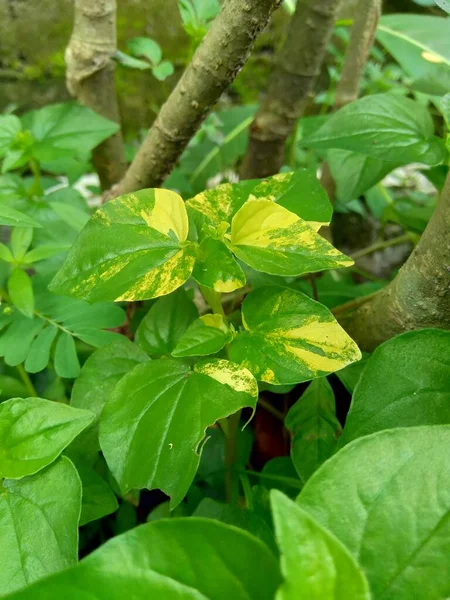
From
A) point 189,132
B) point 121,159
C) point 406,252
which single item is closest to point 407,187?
point 406,252

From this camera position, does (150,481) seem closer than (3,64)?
Yes

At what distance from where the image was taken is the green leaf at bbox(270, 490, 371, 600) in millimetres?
234

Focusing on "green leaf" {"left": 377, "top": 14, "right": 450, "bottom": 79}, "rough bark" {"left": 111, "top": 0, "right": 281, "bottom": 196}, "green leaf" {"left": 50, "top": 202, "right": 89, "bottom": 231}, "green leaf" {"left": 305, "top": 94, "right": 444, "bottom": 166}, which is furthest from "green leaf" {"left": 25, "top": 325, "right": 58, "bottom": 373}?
"green leaf" {"left": 377, "top": 14, "right": 450, "bottom": 79}

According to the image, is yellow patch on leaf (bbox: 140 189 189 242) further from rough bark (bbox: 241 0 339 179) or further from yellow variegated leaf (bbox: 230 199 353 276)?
rough bark (bbox: 241 0 339 179)

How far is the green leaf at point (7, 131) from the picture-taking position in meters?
0.64

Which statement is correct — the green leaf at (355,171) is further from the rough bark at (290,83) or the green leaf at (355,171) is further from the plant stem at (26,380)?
the plant stem at (26,380)

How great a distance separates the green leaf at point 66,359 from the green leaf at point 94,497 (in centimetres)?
8

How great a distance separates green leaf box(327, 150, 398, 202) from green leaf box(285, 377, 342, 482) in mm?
246

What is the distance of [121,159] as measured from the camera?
32.6 inches

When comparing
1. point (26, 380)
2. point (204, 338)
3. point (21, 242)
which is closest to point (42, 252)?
point (21, 242)

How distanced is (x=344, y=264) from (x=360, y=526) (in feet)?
0.55

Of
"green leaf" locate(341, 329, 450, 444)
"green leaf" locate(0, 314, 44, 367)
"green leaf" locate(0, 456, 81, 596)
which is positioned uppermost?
"green leaf" locate(341, 329, 450, 444)

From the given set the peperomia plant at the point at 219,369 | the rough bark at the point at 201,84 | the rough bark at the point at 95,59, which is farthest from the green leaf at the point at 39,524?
the rough bark at the point at 95,59

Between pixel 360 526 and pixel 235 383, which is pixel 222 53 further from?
pixel 360 526
